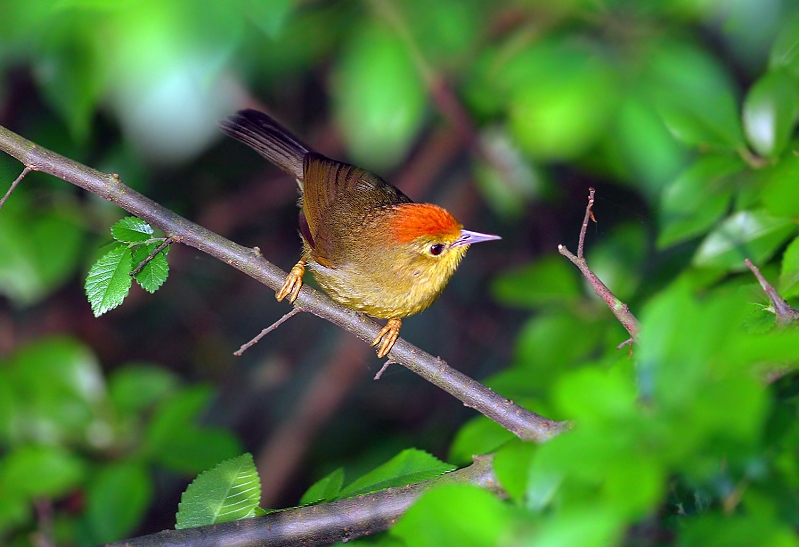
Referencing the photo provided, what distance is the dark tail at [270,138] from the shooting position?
10.7ft

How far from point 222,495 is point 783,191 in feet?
5.65

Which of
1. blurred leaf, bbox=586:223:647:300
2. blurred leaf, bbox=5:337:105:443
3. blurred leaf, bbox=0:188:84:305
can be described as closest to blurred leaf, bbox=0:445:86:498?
blurred leaf, bbox=5:337:105:443

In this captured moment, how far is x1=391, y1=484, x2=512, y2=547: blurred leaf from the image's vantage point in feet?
3.11

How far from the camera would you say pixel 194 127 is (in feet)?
6.80

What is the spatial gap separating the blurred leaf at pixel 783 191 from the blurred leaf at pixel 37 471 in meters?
2.52

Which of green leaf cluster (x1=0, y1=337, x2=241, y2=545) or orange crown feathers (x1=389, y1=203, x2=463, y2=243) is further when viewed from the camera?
orange crown feathers (x1=389, y1=203, x2=463, y2=243)

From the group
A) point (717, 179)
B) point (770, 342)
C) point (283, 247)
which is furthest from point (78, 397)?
point (770, 342)

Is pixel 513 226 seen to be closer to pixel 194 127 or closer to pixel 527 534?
pixel 194 127

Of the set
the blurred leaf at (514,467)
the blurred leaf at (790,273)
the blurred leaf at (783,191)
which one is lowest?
the blurred leaf at (514,467)

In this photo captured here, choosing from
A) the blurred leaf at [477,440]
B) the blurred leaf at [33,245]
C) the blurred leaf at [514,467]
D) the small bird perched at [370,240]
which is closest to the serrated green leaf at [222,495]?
the blurred leaf at [514,467]

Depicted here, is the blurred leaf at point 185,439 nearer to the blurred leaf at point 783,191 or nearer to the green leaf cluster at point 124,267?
the green leaf cluster at point 124,267

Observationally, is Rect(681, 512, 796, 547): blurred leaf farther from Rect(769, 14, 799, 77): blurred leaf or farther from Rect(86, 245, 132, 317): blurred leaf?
Rect(769, 14, 799, 77): blurred leaf

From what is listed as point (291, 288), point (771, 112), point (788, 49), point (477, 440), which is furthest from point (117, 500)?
point (788, 49)

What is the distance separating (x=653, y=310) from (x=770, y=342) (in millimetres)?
150
